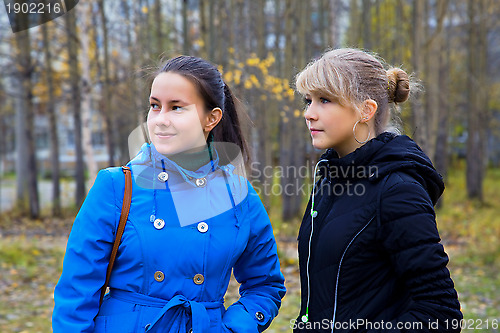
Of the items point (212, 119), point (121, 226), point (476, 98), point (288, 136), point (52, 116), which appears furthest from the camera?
point (476, 98)

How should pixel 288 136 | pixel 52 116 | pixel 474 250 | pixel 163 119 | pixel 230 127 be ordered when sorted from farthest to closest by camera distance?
1. pixel 52 116
2. pixel 288 136
3. pixel 474 250
4. pixel 230 127
5. pixel 163 119

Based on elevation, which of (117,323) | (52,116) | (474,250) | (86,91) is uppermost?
(86,91)

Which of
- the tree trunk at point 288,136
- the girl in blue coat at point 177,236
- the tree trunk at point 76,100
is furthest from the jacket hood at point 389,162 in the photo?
the tree trunk at point 76,100

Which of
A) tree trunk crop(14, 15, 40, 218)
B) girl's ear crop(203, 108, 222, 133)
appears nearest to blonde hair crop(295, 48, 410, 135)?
girl's ear crop(203, 108, 222, 133)

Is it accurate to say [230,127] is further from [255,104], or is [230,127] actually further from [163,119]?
[255,104]

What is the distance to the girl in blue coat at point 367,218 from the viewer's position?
5.37ft

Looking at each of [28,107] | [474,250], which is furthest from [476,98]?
[28,107]

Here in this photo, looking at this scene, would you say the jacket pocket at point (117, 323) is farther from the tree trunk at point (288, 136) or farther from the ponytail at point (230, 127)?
the tree trunk at point (288, 136)

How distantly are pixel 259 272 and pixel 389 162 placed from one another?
0.78 metres

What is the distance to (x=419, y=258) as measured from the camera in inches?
63.9

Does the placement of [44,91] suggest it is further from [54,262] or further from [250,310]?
[250,310]

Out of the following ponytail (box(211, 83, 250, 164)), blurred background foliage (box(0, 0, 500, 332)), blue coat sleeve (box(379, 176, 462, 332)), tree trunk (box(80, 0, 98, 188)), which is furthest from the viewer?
tree trunk (box(80, 0, 98, 188))

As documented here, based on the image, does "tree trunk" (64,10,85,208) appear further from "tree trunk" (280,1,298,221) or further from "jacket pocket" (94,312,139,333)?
"jacket pocket" (94,312,139,333)

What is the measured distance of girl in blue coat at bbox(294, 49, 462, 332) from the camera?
5.37 feet
